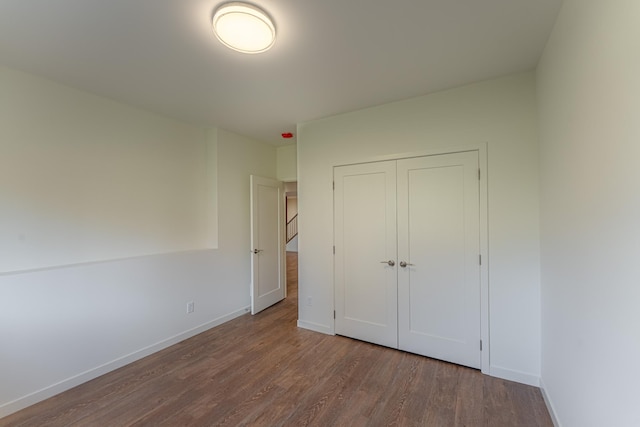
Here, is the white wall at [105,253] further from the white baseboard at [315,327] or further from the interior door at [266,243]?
the white baseboard at [315,327]

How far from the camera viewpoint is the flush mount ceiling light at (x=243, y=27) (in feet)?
5.19

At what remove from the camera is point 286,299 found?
15.4 ft

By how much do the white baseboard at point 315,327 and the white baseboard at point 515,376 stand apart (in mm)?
1686

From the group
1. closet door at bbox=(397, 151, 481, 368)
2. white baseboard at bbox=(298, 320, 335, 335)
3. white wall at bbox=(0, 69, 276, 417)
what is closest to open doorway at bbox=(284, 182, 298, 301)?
white baseboard at bbox=(298, 320, 335, 335)

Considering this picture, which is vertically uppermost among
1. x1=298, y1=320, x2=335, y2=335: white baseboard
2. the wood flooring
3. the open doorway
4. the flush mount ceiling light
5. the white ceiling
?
the white ceiling

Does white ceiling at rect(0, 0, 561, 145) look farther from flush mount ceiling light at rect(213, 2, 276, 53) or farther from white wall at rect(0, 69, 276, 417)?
white wall at rect(0, 69, 276, 417)

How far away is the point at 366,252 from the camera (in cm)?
308

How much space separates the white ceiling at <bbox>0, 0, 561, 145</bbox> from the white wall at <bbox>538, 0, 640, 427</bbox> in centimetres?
40

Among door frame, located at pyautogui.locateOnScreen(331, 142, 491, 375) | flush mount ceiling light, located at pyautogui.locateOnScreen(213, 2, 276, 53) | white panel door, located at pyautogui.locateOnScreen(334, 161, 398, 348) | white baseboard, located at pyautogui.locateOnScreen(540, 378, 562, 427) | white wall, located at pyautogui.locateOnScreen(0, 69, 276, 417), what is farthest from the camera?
white panel door, located at pyautogui.locateOnScreen(334, 161, 398, 348)

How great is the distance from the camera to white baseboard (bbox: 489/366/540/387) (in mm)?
2250

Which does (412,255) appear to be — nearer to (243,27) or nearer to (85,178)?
(243,27)

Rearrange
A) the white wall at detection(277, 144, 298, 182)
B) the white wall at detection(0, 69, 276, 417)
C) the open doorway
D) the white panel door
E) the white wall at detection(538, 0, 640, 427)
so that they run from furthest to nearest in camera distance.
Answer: the open doorway, the white wall at detection(277, 144, 298, 182), the white panel door, the white wall at detection(0, 69, 276, 417), the white wall at detection(538, 0, 640, 427)

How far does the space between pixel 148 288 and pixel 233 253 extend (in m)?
1.20

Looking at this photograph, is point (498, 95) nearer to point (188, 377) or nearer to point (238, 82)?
point (238, 82)
